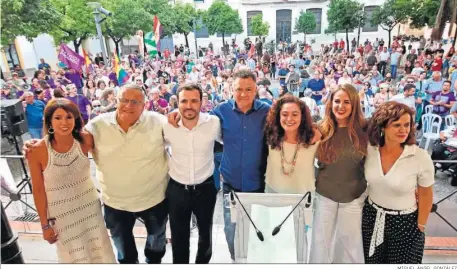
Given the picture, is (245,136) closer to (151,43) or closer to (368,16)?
(151,43)

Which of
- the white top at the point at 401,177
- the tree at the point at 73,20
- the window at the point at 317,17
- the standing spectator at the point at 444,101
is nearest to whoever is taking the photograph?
the white top at the point at 401,177

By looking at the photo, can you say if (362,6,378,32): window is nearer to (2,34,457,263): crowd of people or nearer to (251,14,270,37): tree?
(251,14,270,37): tree

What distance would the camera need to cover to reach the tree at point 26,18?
920cm

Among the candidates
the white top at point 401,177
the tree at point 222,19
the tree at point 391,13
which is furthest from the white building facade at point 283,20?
the white top at point 401,177

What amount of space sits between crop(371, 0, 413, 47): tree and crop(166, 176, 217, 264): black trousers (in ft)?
54.2

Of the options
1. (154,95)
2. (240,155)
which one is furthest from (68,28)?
(240,155)

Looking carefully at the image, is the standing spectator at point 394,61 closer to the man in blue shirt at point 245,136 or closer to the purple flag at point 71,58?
the purple flag at point 71,58

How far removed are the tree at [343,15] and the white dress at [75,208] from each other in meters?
15.7

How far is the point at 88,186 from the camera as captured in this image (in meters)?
2.27

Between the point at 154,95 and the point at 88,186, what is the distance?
5.22 metres

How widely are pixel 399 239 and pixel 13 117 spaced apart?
6.31m

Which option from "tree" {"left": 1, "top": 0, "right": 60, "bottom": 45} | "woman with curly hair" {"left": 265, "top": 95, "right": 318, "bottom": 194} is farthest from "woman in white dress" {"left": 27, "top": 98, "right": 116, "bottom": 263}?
"tree" {"left": 1, "top": 0, "right": 60, "bottom": 45}

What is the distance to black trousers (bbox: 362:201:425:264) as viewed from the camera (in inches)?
81.0

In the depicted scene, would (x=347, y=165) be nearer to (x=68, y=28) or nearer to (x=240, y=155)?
(x=240, y=155)
